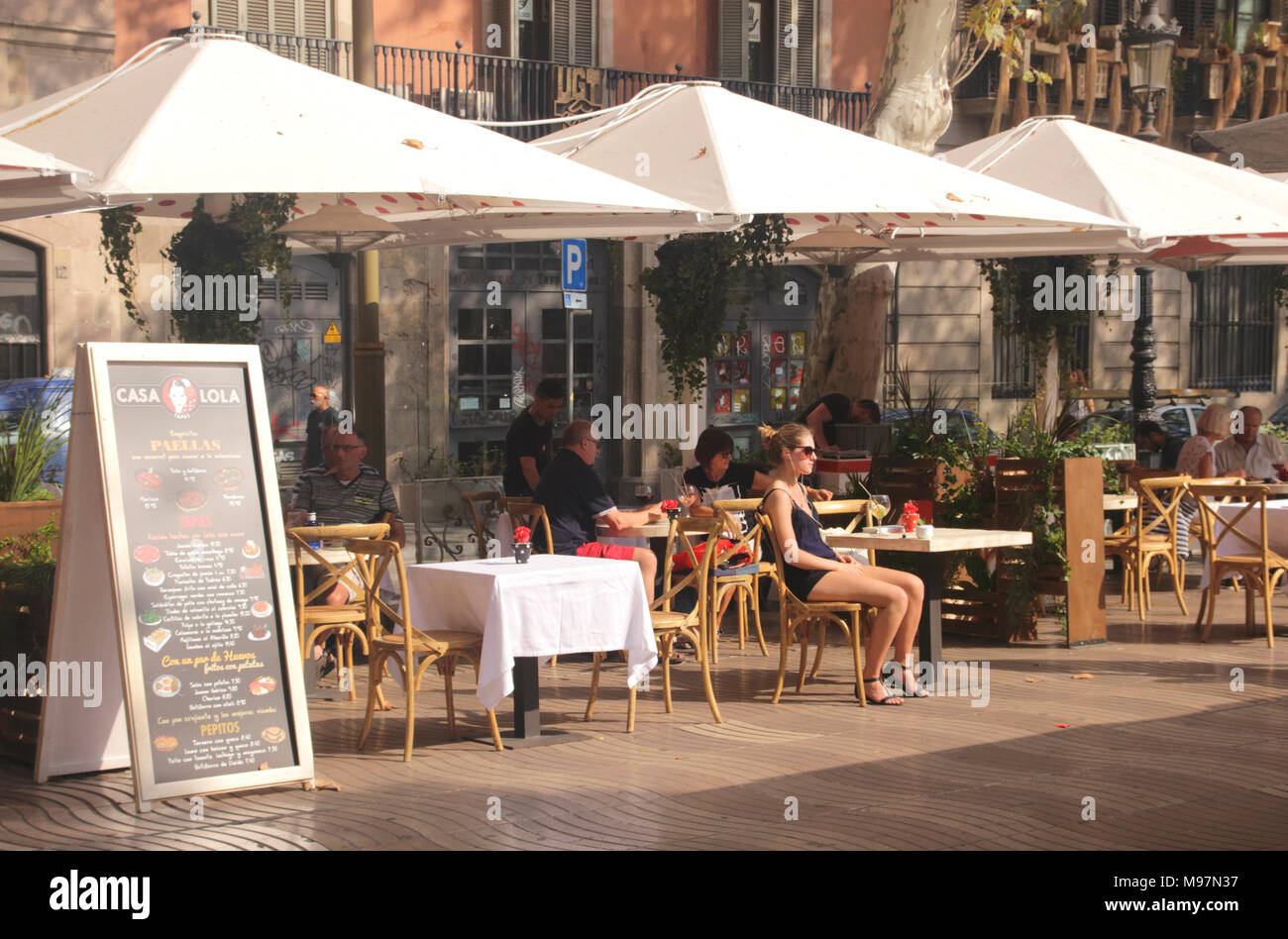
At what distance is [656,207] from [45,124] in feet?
10.2

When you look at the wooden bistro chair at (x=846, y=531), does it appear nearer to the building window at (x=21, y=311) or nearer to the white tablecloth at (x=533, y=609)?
the white tablecloth at (x=533, y=609)

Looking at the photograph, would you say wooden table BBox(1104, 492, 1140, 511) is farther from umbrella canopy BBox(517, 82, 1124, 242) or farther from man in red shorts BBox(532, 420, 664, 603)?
man in red shorts BBox(532, 420, 664, 603)

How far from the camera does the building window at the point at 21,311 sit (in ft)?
57.1

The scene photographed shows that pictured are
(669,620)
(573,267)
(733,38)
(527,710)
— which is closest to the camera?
(527,710)

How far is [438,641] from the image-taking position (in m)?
7.54

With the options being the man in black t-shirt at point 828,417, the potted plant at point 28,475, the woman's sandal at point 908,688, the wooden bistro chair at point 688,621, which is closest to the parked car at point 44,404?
the potted plant at point 28,475

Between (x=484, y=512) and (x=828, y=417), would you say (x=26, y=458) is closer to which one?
(x=484, y=512)

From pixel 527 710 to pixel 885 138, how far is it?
949 centimetres

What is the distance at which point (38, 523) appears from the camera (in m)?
7.74

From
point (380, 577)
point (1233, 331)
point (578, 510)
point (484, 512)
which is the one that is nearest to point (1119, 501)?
point (578, 510)

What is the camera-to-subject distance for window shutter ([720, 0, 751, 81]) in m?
23.9

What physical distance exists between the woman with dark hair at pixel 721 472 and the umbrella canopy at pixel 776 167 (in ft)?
5.13
